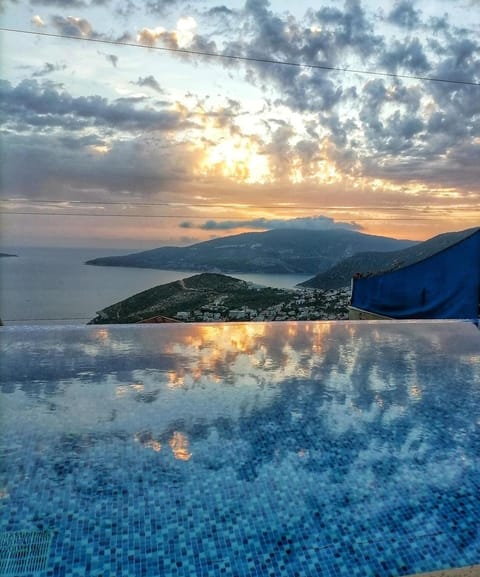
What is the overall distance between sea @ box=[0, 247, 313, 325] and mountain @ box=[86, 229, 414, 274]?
65cm

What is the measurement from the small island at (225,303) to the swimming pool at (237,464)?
597 centimetres

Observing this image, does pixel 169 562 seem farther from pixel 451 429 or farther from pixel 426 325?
pixel 426 325

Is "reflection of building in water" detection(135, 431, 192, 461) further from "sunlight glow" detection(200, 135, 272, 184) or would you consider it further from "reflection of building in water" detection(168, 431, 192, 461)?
"sunlight glow" detection(200, 135, 272, 184)

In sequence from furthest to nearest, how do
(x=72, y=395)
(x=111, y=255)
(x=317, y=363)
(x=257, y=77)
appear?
(x=111, y=255)
(x=257, y=77)
(x=317, y=363)
(x=72, y=395)

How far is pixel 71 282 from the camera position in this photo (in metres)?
42.0

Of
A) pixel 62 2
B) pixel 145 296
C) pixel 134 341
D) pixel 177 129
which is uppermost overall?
pixel 62 2

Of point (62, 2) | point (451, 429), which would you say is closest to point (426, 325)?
point (451, 429)

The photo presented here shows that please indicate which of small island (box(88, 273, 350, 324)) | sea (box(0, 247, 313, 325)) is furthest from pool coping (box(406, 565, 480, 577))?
sea (box(0, 247, 313, 325))

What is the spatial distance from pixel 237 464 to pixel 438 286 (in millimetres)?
5320

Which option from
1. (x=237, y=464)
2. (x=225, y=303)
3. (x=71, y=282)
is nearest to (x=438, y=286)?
(x=237, y=464)

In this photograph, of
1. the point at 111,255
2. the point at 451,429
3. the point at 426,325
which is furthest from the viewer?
the point at 111,255

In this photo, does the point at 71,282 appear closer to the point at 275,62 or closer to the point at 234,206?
the point at 234,206

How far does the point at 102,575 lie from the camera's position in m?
1.56

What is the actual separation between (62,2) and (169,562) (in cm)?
953
